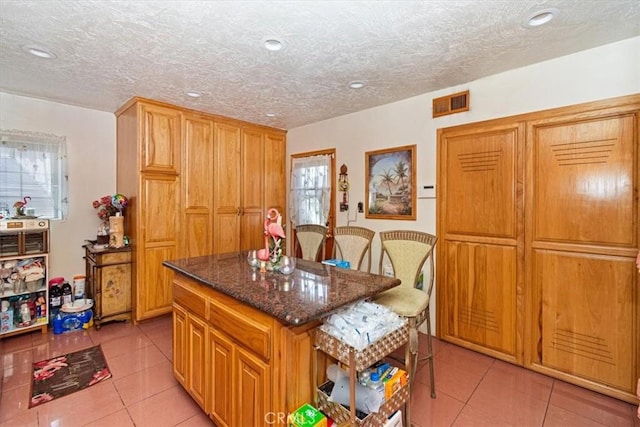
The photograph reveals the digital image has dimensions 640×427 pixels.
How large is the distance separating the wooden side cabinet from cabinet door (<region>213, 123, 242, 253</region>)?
3.40 ft

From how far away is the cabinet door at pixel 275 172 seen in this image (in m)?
4.52

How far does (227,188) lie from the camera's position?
13.3ft

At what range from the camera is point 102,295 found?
10.6 ft

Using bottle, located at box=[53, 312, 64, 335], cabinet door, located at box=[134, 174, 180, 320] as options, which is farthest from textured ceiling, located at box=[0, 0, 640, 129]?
bottle, located at box=[53, 312, 64, 335]

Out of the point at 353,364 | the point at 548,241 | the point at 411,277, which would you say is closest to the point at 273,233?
the point at 353,364

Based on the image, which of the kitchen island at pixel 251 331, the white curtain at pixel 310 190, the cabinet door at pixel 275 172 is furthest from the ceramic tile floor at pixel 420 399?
the cabinet door at pixel 275 172

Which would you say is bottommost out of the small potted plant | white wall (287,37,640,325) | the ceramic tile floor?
the ceramic tile floor

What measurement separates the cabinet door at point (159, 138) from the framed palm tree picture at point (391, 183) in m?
2.33

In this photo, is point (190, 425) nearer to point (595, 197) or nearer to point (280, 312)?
point (280, 312)

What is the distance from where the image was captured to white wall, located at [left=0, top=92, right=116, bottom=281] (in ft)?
11.0

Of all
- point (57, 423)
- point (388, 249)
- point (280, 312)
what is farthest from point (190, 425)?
point (388, 249)

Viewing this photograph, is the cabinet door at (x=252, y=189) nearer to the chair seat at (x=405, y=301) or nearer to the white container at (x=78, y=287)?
the white container at (x=78, y=287)

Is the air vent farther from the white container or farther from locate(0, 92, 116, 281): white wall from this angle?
the white container

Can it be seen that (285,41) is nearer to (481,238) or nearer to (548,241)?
(481,238)
